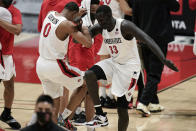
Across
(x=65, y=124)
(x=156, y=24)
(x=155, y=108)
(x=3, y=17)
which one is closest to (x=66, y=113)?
(x=65, y=124)

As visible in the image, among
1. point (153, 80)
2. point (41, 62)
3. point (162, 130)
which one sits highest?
point (41, 62)

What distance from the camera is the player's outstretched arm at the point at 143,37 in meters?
6.82

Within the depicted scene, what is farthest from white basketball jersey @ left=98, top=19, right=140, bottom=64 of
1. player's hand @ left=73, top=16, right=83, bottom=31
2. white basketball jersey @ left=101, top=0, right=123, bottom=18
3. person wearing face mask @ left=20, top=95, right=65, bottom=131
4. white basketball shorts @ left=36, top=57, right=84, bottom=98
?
person wearing face mask @ left=20, top=95, right=65, bottom=131

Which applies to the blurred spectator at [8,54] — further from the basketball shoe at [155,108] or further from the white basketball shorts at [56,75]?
the basketball shoe at [155,108]

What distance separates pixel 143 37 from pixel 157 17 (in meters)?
2.19

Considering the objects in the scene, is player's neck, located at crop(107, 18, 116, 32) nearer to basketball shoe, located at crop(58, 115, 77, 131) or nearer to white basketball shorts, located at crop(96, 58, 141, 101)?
white basketball shorts, located at crop(96, 58, 141, 101)

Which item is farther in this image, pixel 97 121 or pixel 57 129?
pixel 97 121

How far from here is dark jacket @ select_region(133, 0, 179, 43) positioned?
8992 mm

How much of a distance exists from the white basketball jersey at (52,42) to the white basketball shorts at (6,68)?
0.99 meters

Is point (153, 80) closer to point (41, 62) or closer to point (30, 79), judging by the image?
point (41, 62)

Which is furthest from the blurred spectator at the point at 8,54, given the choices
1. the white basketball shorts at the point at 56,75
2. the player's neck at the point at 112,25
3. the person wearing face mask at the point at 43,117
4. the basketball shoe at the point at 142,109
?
the person wearing face mask at the point at 43,117

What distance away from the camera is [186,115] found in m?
8.91

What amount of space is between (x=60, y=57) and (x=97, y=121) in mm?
1043

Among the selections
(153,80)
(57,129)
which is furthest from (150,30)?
(57,129)
